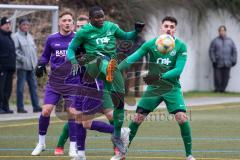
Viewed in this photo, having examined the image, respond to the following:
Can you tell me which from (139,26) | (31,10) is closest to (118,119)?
(139,26)

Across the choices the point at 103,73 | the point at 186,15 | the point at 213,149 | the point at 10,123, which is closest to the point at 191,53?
Result: the point at 186,15

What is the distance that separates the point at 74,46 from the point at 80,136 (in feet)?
4.16

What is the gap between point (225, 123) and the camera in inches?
778

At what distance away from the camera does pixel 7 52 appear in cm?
2145

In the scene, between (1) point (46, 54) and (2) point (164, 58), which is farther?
(1) point (46, 54)

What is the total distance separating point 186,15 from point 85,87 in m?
18.0

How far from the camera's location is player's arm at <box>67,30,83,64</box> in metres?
12.9

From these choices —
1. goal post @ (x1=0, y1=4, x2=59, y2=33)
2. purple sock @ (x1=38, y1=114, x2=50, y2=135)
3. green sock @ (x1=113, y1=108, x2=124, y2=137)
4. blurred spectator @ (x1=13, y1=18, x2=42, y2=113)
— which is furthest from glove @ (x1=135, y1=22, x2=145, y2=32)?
goal post @ (x1=0, y1=4, x2=59, y2=33)

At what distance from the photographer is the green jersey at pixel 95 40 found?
12883mm

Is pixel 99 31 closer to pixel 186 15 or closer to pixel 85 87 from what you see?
pixel 85 87

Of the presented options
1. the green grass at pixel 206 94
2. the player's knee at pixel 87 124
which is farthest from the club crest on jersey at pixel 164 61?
the green grass at pixel 206 94

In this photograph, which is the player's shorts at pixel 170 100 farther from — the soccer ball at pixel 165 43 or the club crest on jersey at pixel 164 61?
the soccer ball at pixel 165 43

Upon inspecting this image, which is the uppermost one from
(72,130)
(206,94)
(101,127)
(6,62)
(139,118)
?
(6,62)

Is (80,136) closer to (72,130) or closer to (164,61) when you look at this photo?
(72,130)
